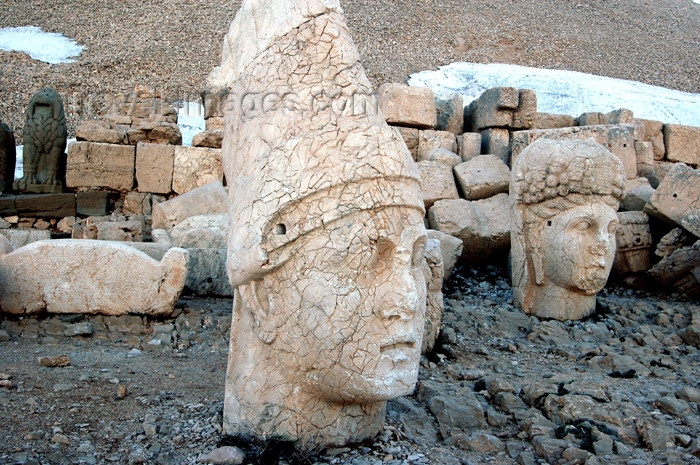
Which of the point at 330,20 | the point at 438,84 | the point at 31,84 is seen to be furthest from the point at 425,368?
the point at 31,84

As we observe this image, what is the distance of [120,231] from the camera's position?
5.77 meters

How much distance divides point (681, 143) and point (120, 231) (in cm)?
723

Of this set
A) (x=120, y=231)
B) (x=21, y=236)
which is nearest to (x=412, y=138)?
(x=120, y=231)

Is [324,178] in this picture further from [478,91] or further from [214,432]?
[478,91]

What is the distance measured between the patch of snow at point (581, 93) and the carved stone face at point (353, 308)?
9060 mm

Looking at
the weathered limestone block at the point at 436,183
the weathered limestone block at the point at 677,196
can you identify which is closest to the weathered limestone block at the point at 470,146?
the weathered limestone block at the point at 436,183

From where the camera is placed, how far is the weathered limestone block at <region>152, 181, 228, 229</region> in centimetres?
588

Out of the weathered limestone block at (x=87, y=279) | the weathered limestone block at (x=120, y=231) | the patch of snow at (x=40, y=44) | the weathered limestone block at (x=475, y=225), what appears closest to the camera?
the weathered limestone block at (x=87, y=279)

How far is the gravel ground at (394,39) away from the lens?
15523 mm

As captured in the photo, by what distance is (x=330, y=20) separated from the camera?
7.60 ft

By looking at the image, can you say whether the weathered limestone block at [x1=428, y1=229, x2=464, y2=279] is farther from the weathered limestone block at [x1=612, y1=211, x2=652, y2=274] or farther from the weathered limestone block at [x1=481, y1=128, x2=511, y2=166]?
the weathered limestone block at [x1=481, y1=128, x2=511, y2=166]

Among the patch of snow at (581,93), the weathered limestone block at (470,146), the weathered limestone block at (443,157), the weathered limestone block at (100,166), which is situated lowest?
the weathered limestone block at (100,166)

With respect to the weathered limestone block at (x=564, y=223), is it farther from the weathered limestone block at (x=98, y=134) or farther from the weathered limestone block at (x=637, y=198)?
the weathered limestone block at (x=98, y=134)

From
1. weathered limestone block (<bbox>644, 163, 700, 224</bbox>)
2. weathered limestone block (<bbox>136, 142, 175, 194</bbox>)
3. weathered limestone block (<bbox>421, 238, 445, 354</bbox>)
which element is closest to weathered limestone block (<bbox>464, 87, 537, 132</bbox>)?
weathered limestone block (<bbox>644, 163, 700, 224</bbox>)
